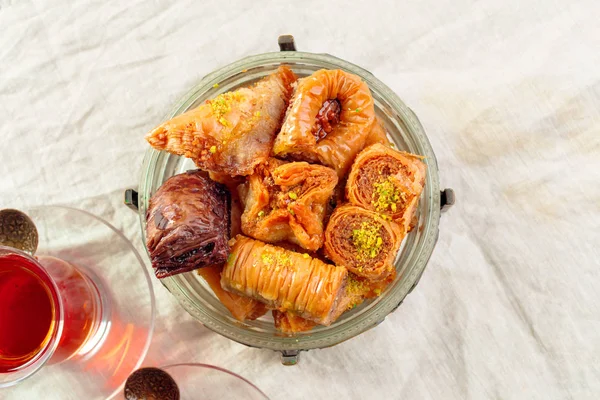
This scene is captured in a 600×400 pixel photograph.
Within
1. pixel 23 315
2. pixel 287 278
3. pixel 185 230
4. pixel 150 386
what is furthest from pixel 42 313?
pixel 287 278

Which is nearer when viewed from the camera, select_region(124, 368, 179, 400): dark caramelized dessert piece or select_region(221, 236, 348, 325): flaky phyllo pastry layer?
select_region(221, 236, 348, 325): flaky phyllo pastry layer

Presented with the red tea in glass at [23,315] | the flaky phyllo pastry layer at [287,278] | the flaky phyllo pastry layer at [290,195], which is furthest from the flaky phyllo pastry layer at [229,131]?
the red tea in glass at [23,315]

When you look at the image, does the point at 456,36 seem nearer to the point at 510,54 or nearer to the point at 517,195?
the point at 510,54

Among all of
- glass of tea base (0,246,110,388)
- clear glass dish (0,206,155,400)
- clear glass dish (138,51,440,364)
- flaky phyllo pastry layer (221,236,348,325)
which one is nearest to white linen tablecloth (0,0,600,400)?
clear glass dish (0,206,155,400)

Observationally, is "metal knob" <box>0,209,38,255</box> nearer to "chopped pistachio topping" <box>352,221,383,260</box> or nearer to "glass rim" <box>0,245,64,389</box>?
"glass rim" <box>0,245,64,389</box>

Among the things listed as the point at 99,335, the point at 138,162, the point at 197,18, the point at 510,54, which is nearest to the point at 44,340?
the point at 99,335

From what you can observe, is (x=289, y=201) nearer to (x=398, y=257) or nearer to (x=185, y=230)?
(x=185, y=230)

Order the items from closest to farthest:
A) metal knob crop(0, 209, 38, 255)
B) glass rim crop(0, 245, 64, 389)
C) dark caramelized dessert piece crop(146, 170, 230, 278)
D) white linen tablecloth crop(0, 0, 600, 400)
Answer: dark caramelized dessert piece crop(146, 170, 230, 278) → glass rim crop(0, 245, 64, 389) → metal knob crop(0, 209, 38, 255) → white linen tablecloth crop(0, 0, 600, 400)
